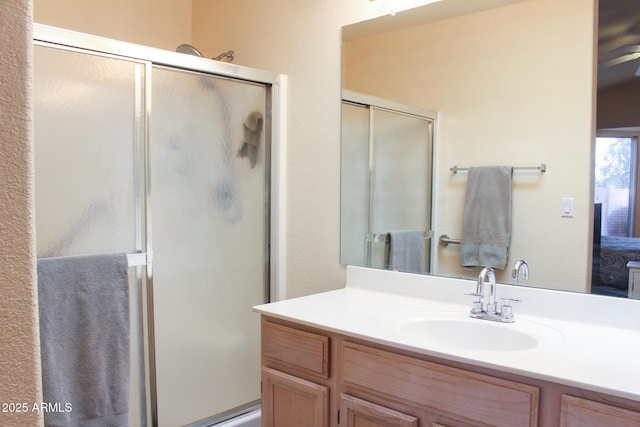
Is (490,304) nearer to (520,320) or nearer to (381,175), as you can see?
(520,320)

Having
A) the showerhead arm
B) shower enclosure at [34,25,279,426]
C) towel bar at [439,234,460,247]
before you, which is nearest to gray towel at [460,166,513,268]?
towel bar at [439,234,460,247]

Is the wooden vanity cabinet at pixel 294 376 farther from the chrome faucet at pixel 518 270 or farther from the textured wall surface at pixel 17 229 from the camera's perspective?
the textured wall surface at pixel 17 229

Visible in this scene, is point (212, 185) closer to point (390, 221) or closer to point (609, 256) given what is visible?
point (390, 221)

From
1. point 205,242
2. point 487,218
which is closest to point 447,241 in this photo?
point 487,218

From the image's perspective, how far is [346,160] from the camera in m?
2.10

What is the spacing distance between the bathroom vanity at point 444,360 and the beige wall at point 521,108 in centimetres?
16

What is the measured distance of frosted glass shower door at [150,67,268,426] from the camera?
6.42 feet

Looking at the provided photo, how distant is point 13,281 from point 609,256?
1585mm

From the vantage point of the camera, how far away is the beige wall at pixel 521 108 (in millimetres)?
1513

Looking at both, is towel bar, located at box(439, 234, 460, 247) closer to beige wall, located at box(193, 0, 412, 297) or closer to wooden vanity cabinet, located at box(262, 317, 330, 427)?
beige wall, located at box(193, 0, 412, 297)

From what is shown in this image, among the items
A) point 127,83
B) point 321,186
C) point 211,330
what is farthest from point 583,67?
point 211,330

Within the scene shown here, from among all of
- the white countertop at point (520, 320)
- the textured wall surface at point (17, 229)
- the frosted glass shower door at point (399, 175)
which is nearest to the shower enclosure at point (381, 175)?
the frosted glass shower door at point (399, 175)

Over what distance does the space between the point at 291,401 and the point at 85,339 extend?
31.2 inches

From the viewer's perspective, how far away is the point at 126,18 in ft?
8.50
